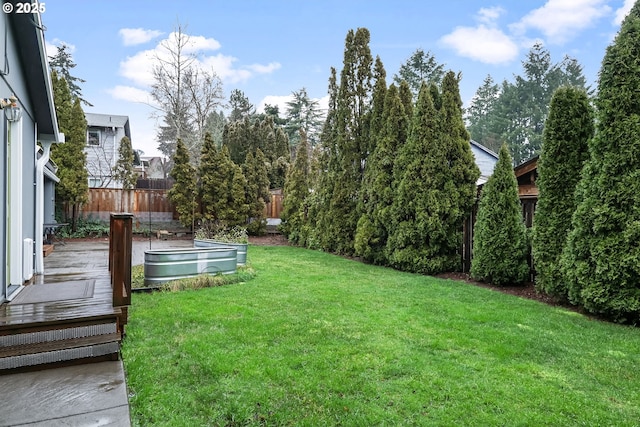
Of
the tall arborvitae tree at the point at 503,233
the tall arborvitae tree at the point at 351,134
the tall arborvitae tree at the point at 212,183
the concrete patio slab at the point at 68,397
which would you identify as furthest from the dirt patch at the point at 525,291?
the tall arborvitae tree at the point at 212,183

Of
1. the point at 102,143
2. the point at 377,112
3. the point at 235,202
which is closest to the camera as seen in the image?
the point at 377,112

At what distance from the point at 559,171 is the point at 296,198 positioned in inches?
412

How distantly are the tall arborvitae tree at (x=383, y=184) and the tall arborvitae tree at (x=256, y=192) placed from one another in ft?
22.8

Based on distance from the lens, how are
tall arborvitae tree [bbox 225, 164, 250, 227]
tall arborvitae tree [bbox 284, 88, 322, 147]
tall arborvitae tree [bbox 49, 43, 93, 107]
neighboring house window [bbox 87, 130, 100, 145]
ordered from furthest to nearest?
1. tall arborvitae tree [bbox 284, 88, 322, 147]
2. tall arborvitae tree [bbox 49, 43, 93, 107]
3. neighboring house window [bbox 87, 130, 100, 145]
4. tall arborvitae tree [bbox 225, 164, 250, 227]

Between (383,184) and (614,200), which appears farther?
(383,184)

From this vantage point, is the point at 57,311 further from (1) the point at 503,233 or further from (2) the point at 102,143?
(2) the point at 102,143

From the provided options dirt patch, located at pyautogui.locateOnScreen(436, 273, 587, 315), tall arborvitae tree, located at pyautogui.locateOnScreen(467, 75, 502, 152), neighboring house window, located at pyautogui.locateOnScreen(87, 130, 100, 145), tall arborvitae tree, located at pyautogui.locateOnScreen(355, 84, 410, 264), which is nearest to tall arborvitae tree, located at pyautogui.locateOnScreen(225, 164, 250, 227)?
tall arborvitae tree, located at pyautogui.locateOnScreen(355, 84, 410, 264)

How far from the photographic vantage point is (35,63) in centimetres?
505

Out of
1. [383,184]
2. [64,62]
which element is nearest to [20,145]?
[383,184]

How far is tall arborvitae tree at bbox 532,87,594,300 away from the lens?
5918 millimetres

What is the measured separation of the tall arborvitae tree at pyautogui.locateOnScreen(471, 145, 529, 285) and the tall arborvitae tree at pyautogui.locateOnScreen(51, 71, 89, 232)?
45.1ft

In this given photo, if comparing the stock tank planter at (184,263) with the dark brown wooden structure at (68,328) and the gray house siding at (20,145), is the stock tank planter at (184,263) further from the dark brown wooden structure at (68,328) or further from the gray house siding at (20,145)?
the dark brown wooden structure at (68,328)

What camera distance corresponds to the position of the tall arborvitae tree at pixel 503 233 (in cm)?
708

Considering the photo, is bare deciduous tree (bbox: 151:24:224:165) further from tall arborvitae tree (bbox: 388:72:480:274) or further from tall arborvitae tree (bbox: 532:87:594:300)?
tall arborvitae tree (bbox: 532:87:594:300)
